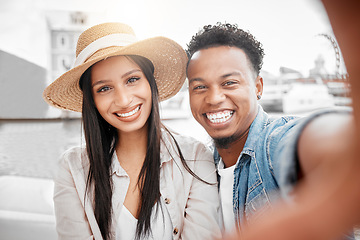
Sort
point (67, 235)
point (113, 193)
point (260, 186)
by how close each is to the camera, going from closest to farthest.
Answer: point (260, 186) → point (67, 235) → point (113, 193)

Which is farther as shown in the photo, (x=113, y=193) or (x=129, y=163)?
(x=129, y=163)

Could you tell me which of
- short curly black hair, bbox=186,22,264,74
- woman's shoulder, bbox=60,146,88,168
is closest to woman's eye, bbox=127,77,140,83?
short curly black hair, bbox=186,22,264,74

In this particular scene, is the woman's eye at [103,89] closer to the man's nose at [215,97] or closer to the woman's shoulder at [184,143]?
the woman's shoulder at [184,143]

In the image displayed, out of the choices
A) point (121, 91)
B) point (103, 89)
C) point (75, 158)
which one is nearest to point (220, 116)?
point (121, 91)

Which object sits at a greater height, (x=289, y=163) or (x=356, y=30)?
(x=356, y=30)

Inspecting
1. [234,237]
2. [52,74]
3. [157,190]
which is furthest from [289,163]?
[52,74]

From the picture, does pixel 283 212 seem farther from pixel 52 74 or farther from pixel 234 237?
pixel 52 74

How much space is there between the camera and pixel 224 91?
1.26 meters

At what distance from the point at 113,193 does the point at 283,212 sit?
1.21 metres

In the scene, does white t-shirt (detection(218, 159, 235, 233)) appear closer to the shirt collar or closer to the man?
the man

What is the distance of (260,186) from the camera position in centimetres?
103

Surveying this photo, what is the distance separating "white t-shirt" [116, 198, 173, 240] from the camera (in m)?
1.21

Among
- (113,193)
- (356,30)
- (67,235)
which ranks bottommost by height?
(67,235)

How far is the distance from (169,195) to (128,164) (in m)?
0.29
